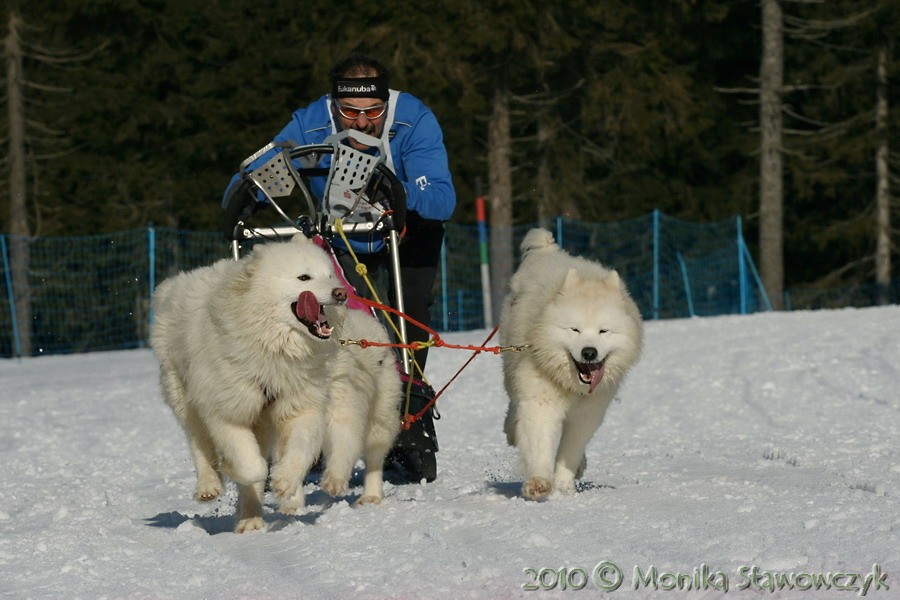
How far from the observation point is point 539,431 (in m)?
5.62

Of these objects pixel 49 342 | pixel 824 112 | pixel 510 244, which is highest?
pixel 824 112

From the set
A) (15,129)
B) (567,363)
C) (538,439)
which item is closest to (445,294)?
(15,129)

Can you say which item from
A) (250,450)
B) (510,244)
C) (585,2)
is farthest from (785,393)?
(585,2)

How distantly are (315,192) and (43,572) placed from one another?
9.20ft

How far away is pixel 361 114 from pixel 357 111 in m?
0.02

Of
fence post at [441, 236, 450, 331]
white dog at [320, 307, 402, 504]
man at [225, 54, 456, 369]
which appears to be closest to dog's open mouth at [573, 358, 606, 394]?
white dog at [320, 307, 402, 504]

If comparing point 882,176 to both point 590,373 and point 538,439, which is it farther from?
point 538,439

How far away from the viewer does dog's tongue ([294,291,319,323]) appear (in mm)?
4832

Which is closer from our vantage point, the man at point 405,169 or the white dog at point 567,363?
the white dog at point 567,363

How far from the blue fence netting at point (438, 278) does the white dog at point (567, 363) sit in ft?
44.0

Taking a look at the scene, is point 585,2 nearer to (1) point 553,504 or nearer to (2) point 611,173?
(2) point 611,173

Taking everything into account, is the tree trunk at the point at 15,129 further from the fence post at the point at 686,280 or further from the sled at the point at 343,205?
the sled at the point at 343,205

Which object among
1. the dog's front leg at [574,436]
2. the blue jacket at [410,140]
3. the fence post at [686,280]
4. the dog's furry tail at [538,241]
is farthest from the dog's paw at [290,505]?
the fence post at [686,280]

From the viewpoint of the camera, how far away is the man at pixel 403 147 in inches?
246
